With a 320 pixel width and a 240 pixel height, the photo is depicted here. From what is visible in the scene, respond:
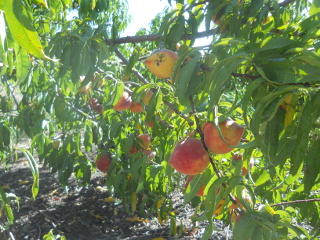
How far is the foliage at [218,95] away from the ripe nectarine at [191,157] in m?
0.04

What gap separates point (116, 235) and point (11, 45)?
217 cm

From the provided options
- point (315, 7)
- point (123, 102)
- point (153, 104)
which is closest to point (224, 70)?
point (315, 7)

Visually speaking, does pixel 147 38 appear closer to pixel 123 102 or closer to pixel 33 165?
pixel 123 102

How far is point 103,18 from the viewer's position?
356cm

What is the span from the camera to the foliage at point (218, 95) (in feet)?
1.81

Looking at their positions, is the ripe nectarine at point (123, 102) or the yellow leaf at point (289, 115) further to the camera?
the ripe nectarine at point (123, 102)

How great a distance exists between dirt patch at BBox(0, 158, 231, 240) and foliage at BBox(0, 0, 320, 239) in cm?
29

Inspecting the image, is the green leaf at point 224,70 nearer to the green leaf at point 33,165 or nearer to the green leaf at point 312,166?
the green leaf at point 312,166

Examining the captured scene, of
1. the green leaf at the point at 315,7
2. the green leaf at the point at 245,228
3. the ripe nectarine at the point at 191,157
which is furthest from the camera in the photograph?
the ripe nectarine at the point at 191,157

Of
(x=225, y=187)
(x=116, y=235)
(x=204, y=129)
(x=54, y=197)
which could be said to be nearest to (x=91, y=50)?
(x=204, y=129)

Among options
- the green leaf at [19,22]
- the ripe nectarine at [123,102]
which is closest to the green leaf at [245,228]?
the green leaf at [19,22]

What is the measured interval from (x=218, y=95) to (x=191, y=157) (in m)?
0.34

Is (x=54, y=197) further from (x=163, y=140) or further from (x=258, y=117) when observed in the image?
(x=258, y=117)

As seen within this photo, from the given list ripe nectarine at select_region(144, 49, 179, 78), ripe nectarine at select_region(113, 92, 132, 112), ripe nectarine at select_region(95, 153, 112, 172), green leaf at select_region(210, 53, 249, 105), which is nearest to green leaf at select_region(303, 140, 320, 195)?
green leaf at select_region(210, 53, 249, 105)
